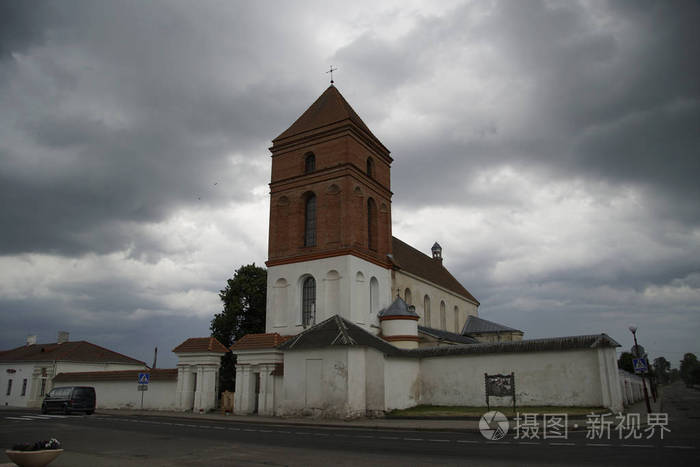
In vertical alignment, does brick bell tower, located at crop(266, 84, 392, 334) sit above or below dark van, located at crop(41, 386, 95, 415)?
above

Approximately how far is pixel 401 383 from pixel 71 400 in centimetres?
1824

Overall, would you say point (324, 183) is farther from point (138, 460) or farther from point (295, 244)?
point (138, 460)

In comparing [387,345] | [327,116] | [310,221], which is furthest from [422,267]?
[387,345]

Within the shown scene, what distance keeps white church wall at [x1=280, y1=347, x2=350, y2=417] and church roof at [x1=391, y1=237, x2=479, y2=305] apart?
1235 centimetres

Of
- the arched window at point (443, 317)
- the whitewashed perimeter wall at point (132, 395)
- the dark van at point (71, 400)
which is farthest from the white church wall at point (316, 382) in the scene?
the arched window at point (443, 317)

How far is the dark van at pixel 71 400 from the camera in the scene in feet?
91.5

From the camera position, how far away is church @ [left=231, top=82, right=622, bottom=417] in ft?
78.5

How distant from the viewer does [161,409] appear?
3089cm

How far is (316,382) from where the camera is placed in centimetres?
2436

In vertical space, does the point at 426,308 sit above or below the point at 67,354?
above

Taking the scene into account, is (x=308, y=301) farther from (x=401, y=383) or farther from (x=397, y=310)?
(x=401, y=383)

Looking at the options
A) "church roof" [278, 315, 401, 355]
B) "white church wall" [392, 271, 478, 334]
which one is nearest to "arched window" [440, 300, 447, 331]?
"white church wall" [392, 271, 478, 334]

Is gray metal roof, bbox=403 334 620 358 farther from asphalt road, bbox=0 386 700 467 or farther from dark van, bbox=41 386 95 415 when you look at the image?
dark van, bbox=41 386 95 415

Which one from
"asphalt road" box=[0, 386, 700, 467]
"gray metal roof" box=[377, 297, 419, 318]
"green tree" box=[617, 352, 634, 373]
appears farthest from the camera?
"green tree" box=[617, 352, 634, 373]
